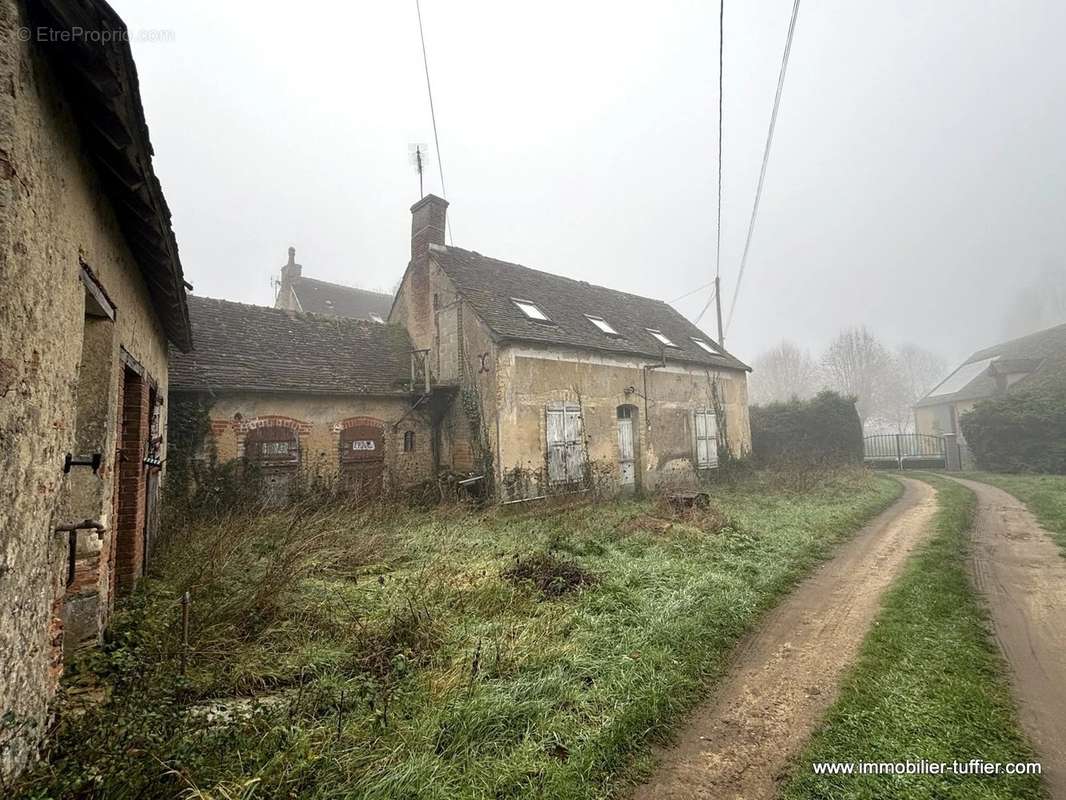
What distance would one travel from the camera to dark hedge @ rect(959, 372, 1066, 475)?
54.3ft

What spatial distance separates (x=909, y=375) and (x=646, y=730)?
2350 inches

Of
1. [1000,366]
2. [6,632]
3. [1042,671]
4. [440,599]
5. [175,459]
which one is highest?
[1000,366]

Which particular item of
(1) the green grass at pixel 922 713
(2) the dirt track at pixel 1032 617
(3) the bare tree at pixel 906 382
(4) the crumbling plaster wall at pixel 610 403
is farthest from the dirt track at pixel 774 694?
(3) the bare tree at pixel 906 382

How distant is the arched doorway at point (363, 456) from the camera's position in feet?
36.3

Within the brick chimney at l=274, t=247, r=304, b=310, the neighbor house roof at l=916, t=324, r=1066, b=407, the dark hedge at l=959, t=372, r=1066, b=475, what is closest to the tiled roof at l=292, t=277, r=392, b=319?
the brick chimney at l=274, t=247, r=304, b=310

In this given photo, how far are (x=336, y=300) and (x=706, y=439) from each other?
61.7 feet

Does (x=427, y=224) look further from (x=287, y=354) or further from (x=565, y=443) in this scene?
(x=565, y=443)

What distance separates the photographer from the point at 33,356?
7.84ft

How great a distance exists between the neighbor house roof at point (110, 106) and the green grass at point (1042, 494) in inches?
422

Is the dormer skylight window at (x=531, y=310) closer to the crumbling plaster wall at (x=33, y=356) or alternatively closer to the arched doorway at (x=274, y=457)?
the arched doorway at (x=274, y=457)

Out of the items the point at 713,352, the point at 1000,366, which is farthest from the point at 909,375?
the point at 713,352

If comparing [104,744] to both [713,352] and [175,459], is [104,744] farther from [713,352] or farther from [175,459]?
[713,352]

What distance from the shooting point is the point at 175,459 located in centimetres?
941

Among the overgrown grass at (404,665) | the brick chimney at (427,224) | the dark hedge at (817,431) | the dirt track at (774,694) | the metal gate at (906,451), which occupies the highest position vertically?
the brick chimney at (427,224)
